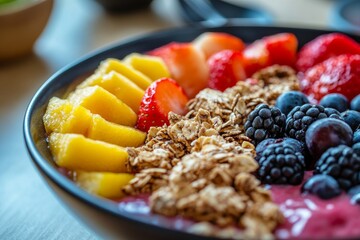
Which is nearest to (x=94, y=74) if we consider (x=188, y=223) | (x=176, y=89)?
(x=176, y=89)

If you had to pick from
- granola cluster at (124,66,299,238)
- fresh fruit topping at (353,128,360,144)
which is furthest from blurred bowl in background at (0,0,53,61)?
fresh fruit topping at (353,128,360,144)

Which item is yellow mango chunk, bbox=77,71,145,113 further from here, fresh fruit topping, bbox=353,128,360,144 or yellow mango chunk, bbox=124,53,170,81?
fresh fruit topping, bbox=353,128,360,144

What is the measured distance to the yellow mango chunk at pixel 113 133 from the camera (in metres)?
1.14

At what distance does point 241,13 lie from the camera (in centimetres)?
213

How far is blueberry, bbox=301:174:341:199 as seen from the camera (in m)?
0.96

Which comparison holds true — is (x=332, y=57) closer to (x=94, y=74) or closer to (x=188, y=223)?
(x=94, y=74)

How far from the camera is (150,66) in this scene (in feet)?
4.65

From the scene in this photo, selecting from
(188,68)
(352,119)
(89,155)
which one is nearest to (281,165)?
(352,119)

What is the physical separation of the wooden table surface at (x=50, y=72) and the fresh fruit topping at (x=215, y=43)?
1.92 feet

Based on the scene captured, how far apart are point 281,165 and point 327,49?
0.60 m

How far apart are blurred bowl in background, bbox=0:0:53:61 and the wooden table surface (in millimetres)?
71

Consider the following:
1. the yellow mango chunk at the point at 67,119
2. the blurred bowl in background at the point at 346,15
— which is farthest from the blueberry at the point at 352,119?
the blurred bowl in background at the point at 346,15

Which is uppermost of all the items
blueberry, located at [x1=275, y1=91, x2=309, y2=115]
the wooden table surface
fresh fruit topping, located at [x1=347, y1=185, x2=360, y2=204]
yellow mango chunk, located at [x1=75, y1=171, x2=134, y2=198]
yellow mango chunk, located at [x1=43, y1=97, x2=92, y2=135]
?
blueberry, located at [x1=275, y1=91, x2=309, y2=115]

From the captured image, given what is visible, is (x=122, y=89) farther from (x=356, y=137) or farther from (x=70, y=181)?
(x=356, y=137)
